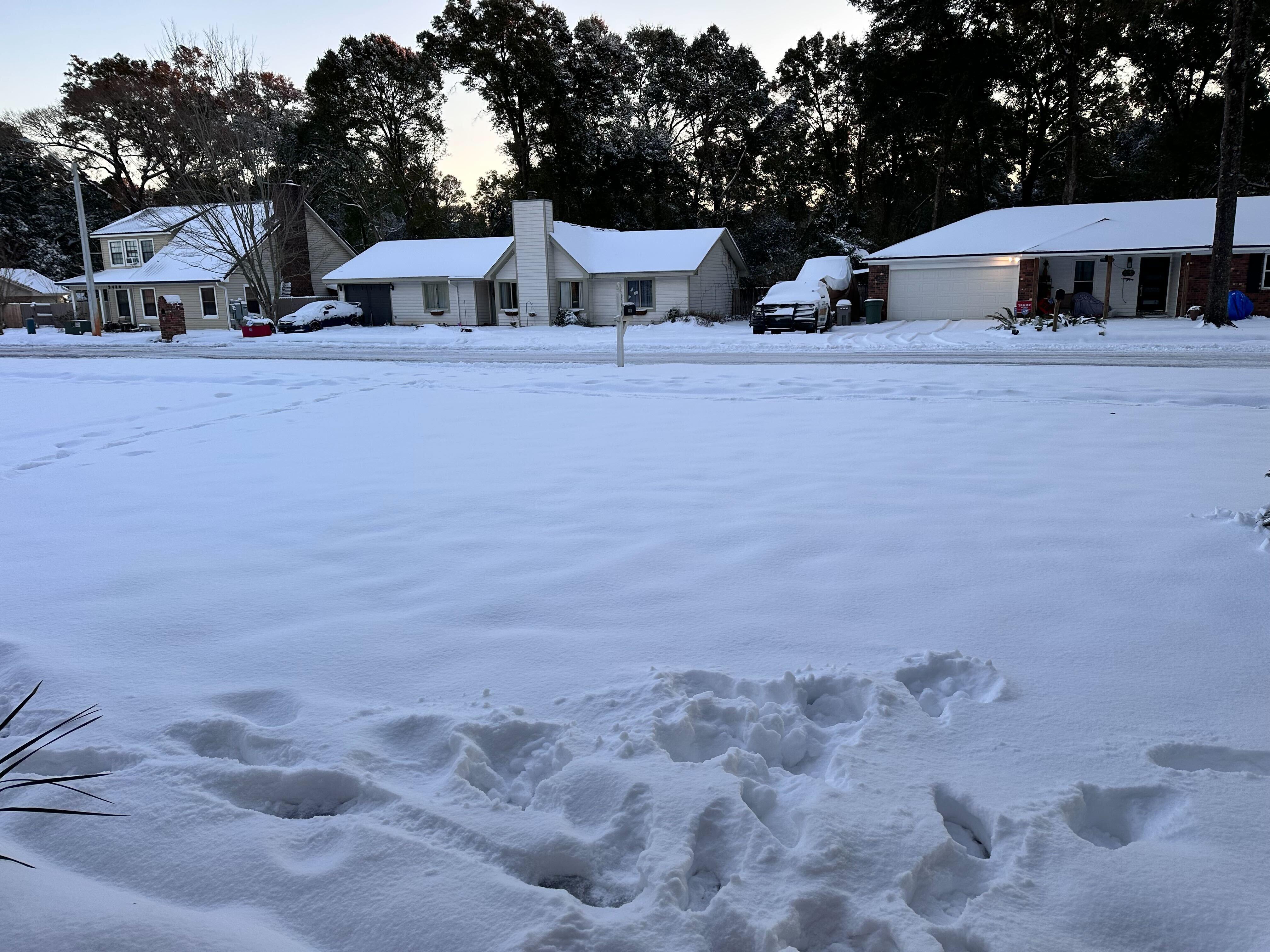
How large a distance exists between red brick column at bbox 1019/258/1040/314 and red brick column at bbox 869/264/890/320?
4538 millimetres

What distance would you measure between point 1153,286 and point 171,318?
34819 mm

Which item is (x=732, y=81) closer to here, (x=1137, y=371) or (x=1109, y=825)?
(x=1137, y=371)

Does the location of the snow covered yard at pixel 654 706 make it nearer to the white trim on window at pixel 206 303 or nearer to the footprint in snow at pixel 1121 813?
the footprint in snow at pixel 1121 813

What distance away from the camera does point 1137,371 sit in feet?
43.3

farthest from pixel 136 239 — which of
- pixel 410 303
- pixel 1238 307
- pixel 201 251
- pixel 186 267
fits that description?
pixel 1238 307

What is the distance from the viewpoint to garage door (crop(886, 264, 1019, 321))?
30.4 m

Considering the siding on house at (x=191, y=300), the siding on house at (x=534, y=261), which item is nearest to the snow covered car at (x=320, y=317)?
the siding on house at (x=191, y=300)

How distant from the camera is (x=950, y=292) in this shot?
31.0 meters

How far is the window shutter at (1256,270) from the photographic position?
2725 cm

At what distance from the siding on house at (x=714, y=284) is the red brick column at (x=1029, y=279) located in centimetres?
1164

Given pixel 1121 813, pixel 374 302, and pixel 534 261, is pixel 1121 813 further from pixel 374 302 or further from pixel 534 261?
pixel 374 302

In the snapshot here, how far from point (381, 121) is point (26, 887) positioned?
5198 centimetres

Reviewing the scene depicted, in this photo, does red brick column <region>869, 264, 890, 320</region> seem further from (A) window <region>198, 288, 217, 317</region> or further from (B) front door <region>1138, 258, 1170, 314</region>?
(A) window <region>198, 288, 217, 317</region>

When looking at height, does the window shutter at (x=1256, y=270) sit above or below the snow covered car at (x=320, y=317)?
above
